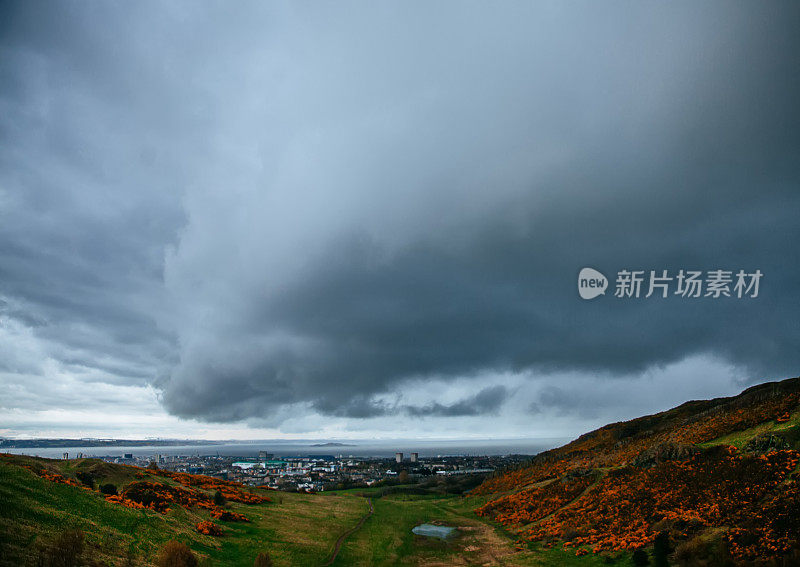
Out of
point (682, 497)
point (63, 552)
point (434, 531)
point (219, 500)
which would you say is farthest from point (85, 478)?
point (682, 497)

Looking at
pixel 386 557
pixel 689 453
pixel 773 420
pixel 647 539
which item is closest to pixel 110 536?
pixel 386 557

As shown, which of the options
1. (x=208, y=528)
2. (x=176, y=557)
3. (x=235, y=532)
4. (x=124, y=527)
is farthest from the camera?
(x=235, y=532)

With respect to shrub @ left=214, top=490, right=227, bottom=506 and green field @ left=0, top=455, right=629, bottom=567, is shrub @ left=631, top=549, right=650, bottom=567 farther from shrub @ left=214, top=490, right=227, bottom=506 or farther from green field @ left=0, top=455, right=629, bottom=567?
shrub @ left=214, top=490, right=227, bottom=506

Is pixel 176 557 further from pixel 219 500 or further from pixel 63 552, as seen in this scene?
pixel 219 500

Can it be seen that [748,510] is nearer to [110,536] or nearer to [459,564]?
[459,564]

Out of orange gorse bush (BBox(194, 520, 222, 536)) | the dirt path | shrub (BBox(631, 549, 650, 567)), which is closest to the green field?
the dirt path
